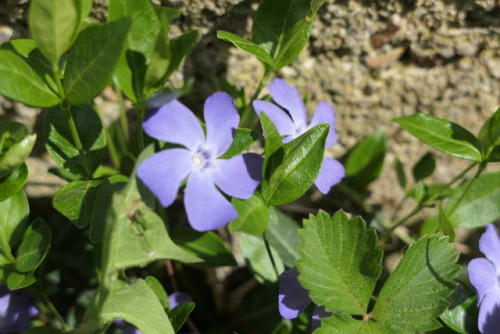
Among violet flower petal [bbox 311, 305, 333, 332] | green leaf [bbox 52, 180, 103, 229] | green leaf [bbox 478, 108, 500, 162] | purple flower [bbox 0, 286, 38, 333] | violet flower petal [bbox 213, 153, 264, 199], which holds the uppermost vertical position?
green leaf [bbox 478, 108, 500, 162]

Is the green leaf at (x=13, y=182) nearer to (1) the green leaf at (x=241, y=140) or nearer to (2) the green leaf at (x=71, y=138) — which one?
(2) the green leaf at (x=71, y=138)

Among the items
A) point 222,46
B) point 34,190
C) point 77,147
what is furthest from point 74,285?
point 222,46

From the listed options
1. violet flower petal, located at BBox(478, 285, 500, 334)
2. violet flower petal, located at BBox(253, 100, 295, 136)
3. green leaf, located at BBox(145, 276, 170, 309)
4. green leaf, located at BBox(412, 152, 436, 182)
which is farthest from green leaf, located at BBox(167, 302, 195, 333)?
green leaf, located at BBox(412, 152, 436, 182)

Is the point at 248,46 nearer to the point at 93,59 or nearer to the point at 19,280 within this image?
the point at 93,59

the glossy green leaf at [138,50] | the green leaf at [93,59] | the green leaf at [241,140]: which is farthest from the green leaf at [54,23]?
the green leaf at [241,140]

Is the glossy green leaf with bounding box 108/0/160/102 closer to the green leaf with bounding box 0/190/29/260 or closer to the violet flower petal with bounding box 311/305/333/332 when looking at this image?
the green leaf with bounding box 0/190/29/260

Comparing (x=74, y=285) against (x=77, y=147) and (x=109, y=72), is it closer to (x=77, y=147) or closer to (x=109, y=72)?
(x=77, y=147)
